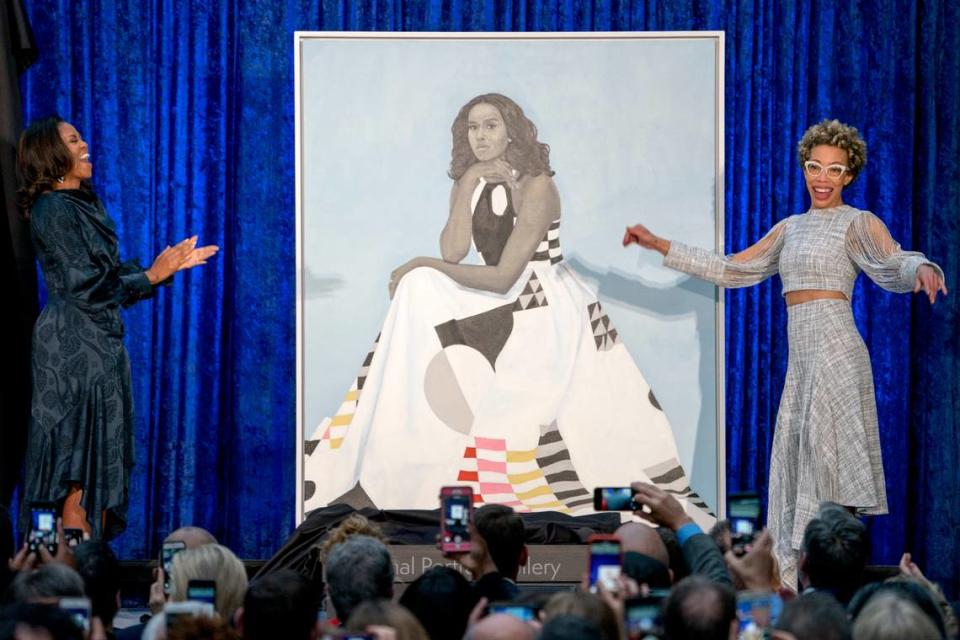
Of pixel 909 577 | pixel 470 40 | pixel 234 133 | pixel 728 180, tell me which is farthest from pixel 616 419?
pixel 909 577

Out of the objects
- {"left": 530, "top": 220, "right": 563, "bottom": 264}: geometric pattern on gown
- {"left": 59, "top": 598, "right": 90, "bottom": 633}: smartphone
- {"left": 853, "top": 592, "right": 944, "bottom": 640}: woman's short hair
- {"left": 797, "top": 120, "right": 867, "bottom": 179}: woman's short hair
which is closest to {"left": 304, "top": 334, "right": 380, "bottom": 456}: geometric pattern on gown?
{"left": 530, "top": 220, "right": 563, "bottom": 264}: geometric pattern on gown

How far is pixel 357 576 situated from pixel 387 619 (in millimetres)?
581

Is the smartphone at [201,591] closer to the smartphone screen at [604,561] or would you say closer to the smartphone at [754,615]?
the smartphone screen at [604,561]

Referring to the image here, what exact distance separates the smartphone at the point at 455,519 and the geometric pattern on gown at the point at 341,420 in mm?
2220

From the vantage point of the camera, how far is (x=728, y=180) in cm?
643

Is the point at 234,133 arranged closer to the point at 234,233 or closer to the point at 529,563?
the point at 234,233

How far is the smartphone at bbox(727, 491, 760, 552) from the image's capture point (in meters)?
3.47

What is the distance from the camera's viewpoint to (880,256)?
205 inches

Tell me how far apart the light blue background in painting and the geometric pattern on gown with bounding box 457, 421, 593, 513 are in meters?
0.51

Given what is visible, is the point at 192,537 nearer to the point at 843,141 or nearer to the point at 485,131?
the point at 485,131

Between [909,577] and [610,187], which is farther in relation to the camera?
[610,187]

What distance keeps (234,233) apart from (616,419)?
2025mm

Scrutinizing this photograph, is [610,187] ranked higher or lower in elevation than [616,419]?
higher

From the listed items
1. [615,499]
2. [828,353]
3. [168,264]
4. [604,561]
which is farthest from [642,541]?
[168,264]
